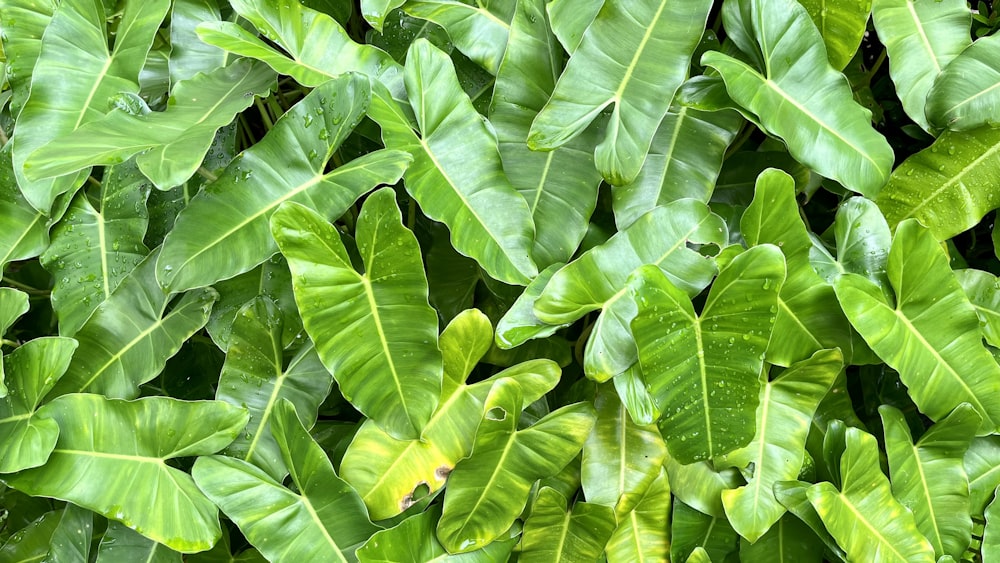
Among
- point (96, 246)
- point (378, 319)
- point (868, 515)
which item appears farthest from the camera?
point (96, 246)

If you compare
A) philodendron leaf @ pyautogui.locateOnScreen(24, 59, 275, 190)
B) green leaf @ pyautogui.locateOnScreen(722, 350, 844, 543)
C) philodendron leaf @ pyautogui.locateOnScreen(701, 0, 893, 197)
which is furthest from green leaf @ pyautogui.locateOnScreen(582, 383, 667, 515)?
philodendron leaf @ pyautogui.locateOnScreen(24, 59, 275, 190)

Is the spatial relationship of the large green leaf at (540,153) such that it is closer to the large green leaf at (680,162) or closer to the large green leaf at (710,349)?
the large green leaf at (680,162)

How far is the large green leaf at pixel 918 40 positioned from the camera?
111cm

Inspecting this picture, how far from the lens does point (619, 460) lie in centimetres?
112

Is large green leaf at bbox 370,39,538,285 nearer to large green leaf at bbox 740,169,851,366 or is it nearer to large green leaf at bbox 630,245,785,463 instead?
large green leaf at bbox 630,245,785,463

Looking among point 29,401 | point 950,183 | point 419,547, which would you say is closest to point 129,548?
point 29,401

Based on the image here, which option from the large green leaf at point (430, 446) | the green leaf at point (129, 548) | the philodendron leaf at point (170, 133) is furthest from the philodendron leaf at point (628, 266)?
the green leaf at point (129, 548)

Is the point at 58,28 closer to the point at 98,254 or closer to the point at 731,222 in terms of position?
the point at 98,254

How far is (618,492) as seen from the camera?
1108mm

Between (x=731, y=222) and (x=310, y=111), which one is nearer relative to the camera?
(x=310, y=111)

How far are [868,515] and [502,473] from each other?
0.57m

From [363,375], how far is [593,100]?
1.67 feet

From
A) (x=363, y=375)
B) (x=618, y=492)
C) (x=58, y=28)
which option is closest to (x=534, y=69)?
(x=363, y=375)

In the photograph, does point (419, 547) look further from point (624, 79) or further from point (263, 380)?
point (624, 79)
